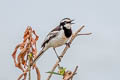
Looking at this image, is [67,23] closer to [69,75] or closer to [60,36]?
[60,36]

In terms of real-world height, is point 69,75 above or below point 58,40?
above

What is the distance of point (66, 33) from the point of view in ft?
16.5

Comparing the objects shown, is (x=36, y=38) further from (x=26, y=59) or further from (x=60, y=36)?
(x=60, y=36)

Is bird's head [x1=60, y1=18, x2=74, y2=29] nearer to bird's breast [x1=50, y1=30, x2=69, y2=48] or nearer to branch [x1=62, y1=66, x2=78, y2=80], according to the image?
bird's breast [x1=50, y1=30, x2=69, y2=48]

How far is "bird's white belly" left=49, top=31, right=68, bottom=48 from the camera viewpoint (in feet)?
16.3

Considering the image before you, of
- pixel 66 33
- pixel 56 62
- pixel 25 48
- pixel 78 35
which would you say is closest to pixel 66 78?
pixel 56 62

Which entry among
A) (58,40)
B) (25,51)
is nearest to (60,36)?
(58,40)

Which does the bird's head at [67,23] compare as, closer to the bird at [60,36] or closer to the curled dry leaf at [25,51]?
the bird at [60,36]

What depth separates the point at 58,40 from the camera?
5027 millimetres

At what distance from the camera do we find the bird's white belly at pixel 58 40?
4969 mm

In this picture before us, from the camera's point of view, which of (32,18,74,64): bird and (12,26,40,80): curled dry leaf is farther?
(32,18,74,64): bird

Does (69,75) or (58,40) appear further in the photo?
(58,40)

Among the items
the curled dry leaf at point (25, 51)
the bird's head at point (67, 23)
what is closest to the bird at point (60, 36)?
the bird's head at point (67, 23)

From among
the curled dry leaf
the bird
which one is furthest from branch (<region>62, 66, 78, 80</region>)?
the bird
